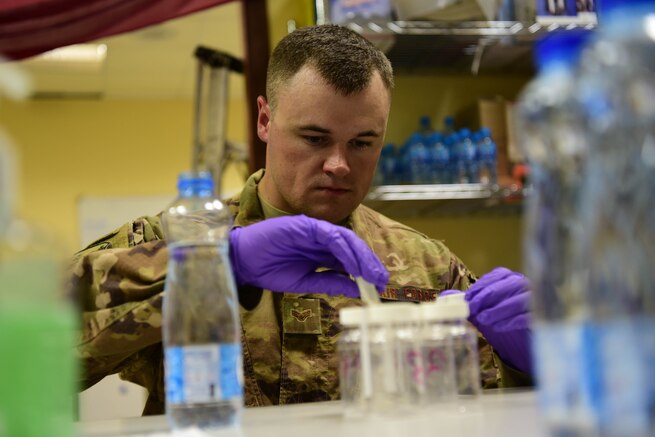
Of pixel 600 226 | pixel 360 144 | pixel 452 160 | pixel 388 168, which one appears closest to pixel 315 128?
pixel 360 144

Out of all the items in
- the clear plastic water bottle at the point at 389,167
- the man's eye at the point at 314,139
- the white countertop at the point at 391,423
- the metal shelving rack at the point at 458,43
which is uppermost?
the metal shelving rack at the point at 458,43

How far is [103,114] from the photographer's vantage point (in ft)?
21.7

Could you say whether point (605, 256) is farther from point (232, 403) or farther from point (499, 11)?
point (499, 11)

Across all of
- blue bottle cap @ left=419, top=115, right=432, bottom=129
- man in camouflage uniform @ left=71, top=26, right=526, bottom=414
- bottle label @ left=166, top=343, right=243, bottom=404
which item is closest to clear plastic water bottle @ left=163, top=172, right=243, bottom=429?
bottle label @ left=166, top=343, right=243, bottom=404

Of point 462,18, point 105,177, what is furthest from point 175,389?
point 105,177

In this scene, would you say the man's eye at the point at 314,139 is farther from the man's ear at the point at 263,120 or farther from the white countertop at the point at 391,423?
the white countertop at the point at 391,423

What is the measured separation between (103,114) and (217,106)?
10.9 ft

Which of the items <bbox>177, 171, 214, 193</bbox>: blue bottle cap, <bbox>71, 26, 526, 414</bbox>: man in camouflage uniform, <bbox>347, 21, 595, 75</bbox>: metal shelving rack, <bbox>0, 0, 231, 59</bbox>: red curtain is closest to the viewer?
<bbox>177, 171, 214, 193</bbox>: blue bottle cap

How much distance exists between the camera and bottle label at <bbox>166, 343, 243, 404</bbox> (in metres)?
0.92

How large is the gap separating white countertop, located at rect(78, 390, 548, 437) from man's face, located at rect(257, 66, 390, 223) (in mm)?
831

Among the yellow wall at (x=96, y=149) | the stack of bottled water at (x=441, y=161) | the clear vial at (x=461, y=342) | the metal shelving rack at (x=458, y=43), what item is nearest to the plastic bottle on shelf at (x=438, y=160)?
the stack of bottled water at (x=441, y=161)

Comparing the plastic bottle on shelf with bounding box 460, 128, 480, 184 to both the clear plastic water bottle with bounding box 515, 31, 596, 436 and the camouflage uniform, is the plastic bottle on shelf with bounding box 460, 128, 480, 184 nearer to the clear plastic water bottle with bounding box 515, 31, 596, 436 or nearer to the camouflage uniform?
the camouflage uniform

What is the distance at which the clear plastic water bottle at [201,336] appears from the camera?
919mm

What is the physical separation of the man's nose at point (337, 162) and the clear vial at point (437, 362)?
850mm
